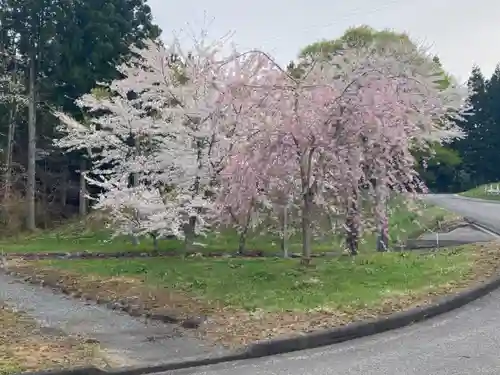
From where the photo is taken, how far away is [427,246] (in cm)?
1733

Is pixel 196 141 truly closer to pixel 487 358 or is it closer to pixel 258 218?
pixel 258 218

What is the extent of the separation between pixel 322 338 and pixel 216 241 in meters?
12.7

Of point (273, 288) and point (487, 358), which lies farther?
point (273, 288)

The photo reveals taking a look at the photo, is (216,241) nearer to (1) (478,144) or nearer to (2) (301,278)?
(2) (301,278)

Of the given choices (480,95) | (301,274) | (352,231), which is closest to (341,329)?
(301,274)

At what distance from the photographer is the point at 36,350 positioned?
20.0 feet

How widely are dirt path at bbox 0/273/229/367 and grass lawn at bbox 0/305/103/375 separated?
25cm

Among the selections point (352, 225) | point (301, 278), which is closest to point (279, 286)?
point (301, 278)

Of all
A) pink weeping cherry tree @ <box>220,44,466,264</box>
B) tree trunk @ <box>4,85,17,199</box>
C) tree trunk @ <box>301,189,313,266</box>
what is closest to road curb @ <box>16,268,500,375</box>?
pink weeping cherry tree @ <box>220,44,466,264</box>

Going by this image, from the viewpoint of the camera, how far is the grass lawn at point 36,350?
5454 mm

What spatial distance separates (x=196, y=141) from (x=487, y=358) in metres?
10.2

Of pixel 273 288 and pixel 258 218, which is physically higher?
pixel 258 218

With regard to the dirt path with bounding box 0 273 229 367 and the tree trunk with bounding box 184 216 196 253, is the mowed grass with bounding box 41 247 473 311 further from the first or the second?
the tree trunk with bounding box 184 216 196 253

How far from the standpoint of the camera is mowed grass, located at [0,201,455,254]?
57.0 ft
